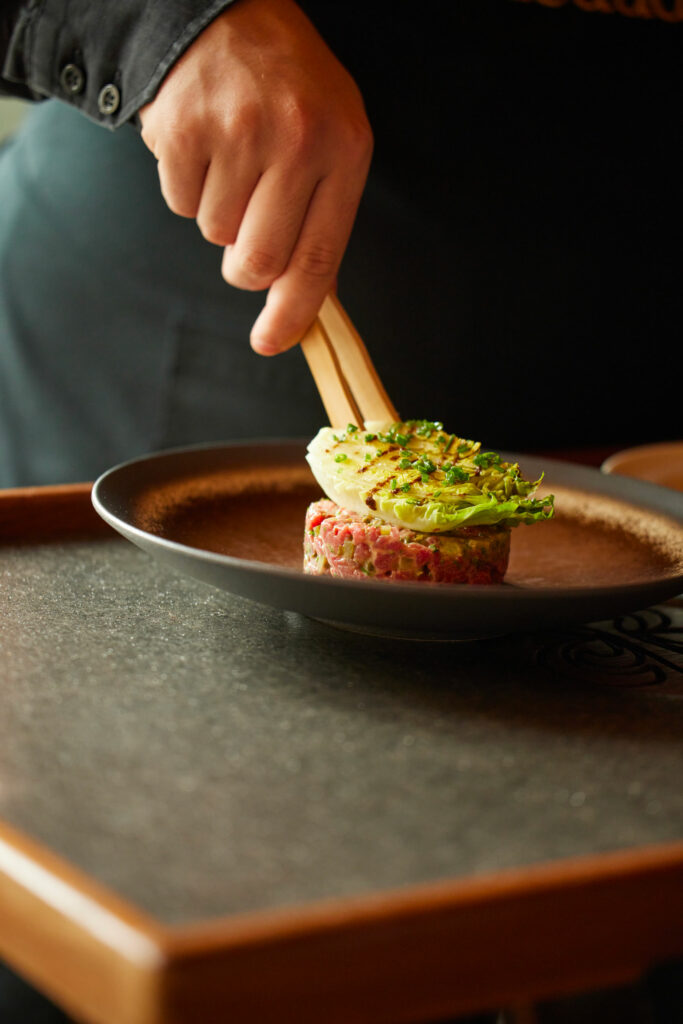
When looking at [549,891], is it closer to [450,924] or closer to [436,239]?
[450,924]

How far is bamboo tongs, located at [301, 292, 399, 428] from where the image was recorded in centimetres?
108

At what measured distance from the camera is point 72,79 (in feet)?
4.08

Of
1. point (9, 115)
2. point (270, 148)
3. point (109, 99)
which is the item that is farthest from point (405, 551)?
point (9, 115)

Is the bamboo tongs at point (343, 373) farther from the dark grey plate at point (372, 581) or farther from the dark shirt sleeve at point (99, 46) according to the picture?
the dark shirt sleeve at point (99, 46)

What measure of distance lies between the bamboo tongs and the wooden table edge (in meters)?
0.64

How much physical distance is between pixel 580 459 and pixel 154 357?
0.64 meters

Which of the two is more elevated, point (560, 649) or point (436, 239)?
point (436, 239)

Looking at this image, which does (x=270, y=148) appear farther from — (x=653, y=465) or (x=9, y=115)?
(x=9, y=115)

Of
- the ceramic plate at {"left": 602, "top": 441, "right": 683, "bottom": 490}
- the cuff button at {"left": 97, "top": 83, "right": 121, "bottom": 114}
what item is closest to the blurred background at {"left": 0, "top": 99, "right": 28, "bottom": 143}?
the cuff button at {"left": 97, "top": 83, "right": 121, "bottom": 114}

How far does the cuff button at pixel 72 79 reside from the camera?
1232mm

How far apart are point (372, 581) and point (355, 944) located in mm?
278

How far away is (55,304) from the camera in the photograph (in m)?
1.56

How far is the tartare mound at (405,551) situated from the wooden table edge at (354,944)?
0.35 metres

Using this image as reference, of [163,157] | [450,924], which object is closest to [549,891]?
[450,924]
